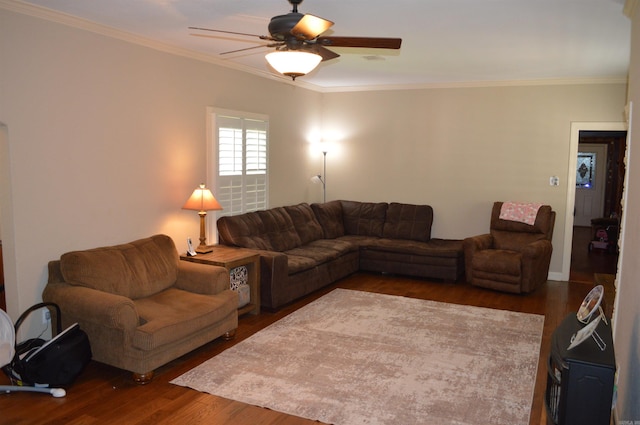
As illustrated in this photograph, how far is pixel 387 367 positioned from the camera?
151 inches

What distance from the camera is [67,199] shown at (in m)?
4.04

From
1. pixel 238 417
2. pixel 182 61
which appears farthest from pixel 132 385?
pixel 182 61

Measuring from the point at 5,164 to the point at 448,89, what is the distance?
5404 mm

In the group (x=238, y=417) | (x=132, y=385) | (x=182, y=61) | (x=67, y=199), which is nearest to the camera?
(x=238, y=417)

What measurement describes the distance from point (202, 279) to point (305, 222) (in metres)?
2.55

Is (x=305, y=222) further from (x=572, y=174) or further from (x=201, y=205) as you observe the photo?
(x=572, y=174)

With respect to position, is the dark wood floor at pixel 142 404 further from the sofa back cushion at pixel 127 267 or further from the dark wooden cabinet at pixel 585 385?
the dark wooden cabinet at pixel 585 385

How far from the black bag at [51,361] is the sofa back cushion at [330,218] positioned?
4015mm

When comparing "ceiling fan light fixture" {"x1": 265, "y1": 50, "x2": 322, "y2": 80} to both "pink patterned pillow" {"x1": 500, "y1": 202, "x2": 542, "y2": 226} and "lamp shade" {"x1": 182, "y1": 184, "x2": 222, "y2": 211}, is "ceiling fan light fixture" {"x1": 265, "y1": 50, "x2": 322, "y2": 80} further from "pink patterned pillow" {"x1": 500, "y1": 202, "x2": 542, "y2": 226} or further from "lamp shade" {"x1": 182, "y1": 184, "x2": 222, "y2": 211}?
"pink patterned pillow" {"x1": 500, "y1": 202, "x2": 542, "y2": 226}

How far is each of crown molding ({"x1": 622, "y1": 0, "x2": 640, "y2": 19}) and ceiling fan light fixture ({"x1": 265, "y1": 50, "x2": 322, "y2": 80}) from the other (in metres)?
1.90

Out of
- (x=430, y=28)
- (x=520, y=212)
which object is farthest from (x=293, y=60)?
(x=520, y=212)

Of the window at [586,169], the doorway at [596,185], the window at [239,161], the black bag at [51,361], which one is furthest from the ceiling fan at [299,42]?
the window at [586,169]

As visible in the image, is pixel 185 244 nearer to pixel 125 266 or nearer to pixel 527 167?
pixel 125 266

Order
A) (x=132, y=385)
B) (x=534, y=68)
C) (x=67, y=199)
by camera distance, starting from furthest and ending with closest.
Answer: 1. (x=534, y=68)
2. (x=67, y=199)
3. (x=132, y=385)
